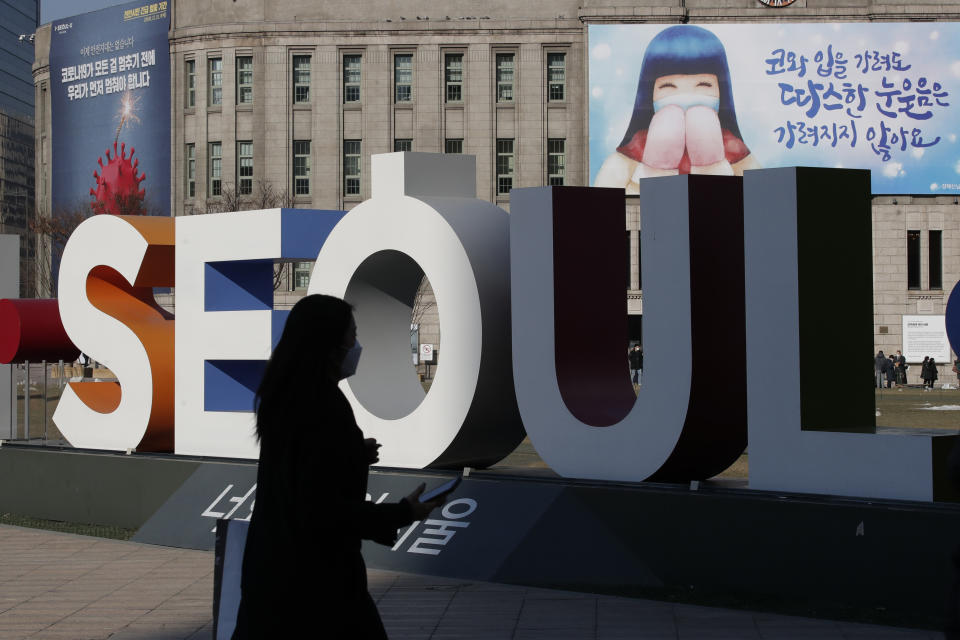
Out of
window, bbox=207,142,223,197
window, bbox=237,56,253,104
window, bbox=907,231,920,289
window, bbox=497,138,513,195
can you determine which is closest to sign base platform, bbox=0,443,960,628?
window, bbox=497,138,513,195

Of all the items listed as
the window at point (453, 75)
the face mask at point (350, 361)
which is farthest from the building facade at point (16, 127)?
the face mask at point (350, 361)

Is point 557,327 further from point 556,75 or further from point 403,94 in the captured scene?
point 403,94

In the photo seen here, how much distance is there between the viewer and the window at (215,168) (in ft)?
182

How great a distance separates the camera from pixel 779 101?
163ft

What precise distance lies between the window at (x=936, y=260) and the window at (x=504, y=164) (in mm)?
15963

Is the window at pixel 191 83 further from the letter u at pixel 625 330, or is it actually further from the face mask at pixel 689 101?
the letter u at pixel 625 330

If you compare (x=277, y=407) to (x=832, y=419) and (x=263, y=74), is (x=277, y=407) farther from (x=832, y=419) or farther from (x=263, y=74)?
(x=263, y=74)

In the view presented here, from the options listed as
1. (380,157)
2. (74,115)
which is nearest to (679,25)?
(74,115)

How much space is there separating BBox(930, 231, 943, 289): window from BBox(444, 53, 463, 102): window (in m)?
18.6

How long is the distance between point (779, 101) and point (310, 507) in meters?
47.7

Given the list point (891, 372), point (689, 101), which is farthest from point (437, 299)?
point (689, 101)

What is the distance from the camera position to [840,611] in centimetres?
755

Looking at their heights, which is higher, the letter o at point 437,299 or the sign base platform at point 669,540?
the letter o at point 437,299

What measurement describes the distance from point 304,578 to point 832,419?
17.1 ft
